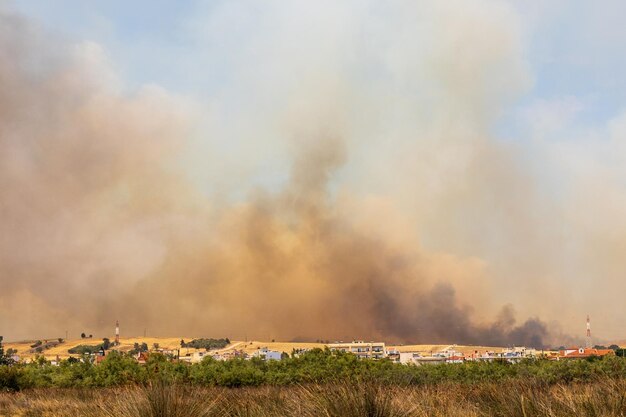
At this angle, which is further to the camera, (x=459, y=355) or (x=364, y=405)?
(x=459, y=355)

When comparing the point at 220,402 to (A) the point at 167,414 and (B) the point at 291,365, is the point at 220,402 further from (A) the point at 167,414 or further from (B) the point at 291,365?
(B) the point at 291,365

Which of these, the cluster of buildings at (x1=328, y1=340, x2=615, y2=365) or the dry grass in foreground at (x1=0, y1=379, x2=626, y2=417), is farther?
the cluster of buildings at (x1=328, y1=340, x2=615, y2=365)

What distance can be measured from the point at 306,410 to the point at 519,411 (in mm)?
3299

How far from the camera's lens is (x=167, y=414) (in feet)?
35.2

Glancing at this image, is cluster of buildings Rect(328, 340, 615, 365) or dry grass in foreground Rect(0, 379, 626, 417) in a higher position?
cluster of buildings Rect(328, 340, 615, 365)

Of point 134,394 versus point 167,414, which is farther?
point 134,394

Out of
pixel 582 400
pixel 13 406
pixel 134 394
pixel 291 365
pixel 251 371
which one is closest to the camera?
pixel 582 400

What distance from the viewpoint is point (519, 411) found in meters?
10.4

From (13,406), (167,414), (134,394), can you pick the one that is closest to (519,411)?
(167,414)

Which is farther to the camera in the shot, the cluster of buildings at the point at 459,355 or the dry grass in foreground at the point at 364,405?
the cluster of buildings at the point at 459,355

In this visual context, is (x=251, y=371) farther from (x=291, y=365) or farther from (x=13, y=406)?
(x=13, y=406)

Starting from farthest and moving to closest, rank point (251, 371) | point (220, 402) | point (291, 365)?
1. point (291, 365)
2. point (251, 371)
3. point (220, 402)

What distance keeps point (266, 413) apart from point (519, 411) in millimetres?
3934

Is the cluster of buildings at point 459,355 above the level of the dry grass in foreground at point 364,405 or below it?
above
